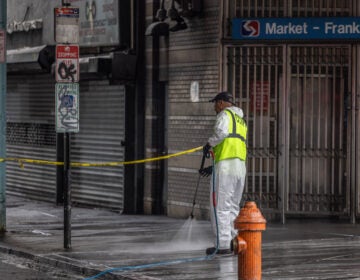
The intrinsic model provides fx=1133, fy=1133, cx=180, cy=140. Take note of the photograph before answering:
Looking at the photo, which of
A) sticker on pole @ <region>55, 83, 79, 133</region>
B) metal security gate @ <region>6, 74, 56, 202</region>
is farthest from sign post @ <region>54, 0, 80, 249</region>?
metal security gate @ <region>6, 74, 56, 202</region>

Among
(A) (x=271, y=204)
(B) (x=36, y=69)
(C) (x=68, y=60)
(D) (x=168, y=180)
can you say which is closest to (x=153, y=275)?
(C) (x=68, y=60)

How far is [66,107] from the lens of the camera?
1452 centimetres

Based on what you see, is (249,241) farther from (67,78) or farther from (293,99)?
(293,99)

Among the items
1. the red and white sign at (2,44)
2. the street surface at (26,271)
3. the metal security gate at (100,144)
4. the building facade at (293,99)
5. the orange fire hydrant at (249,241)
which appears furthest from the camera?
the metal security gate at (100,144)

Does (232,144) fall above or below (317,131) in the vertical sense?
above

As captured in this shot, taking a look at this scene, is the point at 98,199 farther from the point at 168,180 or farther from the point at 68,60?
the point at 68,60

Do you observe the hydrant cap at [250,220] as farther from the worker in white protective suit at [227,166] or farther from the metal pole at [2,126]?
the metal pole at [2,126]

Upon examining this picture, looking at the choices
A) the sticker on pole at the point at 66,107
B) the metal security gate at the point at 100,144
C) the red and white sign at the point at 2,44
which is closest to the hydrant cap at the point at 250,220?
the sticker on pole at the point at 66,107

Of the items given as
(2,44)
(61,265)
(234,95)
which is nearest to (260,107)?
(234,95)

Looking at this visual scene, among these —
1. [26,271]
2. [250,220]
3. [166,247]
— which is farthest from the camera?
[166,247]

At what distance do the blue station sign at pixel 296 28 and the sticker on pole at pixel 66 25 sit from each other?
3.82 metres

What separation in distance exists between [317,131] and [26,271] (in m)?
6.33

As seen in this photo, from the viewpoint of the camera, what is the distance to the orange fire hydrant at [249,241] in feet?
A: 34.3

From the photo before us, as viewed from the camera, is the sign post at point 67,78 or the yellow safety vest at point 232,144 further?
the sign post at point 67,78
